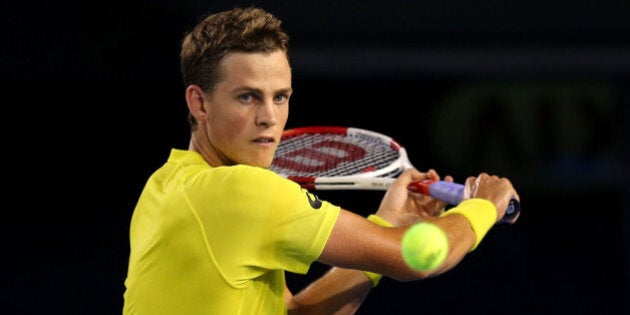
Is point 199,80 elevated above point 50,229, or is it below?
above

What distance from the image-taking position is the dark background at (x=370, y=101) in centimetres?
522

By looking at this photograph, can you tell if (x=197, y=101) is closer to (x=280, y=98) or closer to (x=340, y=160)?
(x=280, y=98)

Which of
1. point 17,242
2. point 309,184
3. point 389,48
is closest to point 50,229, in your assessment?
point 17,242

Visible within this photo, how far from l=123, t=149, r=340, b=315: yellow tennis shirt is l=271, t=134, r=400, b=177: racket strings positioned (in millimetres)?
794

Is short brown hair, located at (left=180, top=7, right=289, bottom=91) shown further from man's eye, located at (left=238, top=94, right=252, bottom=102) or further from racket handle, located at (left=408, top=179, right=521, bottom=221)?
racket handle, located at (left=408, top=179, right=521, bottom=221)

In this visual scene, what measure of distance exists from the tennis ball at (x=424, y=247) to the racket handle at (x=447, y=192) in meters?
0.36

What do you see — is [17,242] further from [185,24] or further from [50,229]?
[185,24]

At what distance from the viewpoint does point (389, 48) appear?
5441mm

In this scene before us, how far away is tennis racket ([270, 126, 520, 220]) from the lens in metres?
2.95

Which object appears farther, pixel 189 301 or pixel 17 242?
pixel 17 242

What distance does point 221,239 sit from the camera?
217 centimetres

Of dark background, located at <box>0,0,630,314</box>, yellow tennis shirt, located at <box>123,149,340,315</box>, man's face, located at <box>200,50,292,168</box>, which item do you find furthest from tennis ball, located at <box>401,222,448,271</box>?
dark background, located at <box>0,0,630,314</box>

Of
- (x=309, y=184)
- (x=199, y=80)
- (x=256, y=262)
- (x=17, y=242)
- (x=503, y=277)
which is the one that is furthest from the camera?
(x=17, y=242)

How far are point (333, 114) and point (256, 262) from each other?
3163 mm
